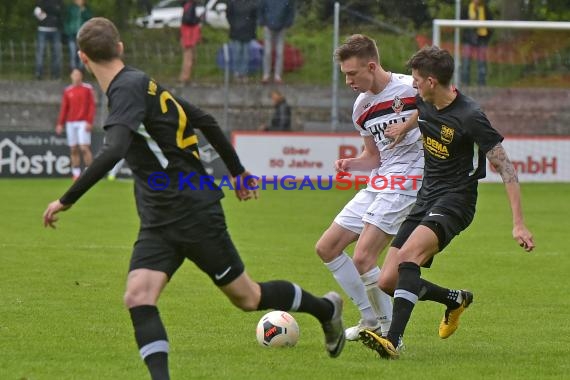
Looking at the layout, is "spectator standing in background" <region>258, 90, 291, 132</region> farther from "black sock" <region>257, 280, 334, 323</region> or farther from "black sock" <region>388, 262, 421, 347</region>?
"black sock" <region>257, 280, 334, 323</region>

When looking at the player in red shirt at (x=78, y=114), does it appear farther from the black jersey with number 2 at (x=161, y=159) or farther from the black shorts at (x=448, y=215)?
the black jersey with number 2 at (x=161, y=159)

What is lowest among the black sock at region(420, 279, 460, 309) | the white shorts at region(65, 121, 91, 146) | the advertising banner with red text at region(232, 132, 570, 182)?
the advertising banner with red text at region(232, 132, 570, 182)

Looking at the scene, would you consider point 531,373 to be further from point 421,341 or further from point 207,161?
point 207,161

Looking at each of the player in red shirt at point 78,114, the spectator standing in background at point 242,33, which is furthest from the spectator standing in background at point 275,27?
the player in red shirt at point 78,114

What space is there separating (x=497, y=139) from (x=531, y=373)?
4.66 ft

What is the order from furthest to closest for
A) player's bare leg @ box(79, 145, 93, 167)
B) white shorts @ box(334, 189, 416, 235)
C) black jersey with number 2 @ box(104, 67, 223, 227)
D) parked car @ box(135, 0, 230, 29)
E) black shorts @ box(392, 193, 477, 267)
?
parked car @ box(135, 0, 230, 29) → player's bare leg @ box(79, 145, 93, 167) → white shorts @ box(334, 189, 416, 235) → black shorts @ box(392, 193, 477, 267) → black jersey with number 2 @ box(104, 67, 223, 227)

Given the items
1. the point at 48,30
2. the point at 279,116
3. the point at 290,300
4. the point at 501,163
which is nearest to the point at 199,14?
the point at 48,30

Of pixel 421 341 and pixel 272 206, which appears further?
pixel 272 206

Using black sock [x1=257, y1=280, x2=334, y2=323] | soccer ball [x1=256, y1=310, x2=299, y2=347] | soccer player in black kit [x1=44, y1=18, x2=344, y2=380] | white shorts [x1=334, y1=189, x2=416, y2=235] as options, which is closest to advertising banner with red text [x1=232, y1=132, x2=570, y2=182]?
white shorts [x1=334, y1=189, x2=416, y2=235]

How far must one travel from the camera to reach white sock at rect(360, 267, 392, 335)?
7.94 meters

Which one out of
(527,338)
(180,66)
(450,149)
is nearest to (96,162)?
(450,149)

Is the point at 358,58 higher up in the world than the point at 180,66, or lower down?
higher up

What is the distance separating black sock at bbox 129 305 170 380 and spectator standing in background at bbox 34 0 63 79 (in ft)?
66.2

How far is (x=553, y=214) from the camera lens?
58.6 feet
